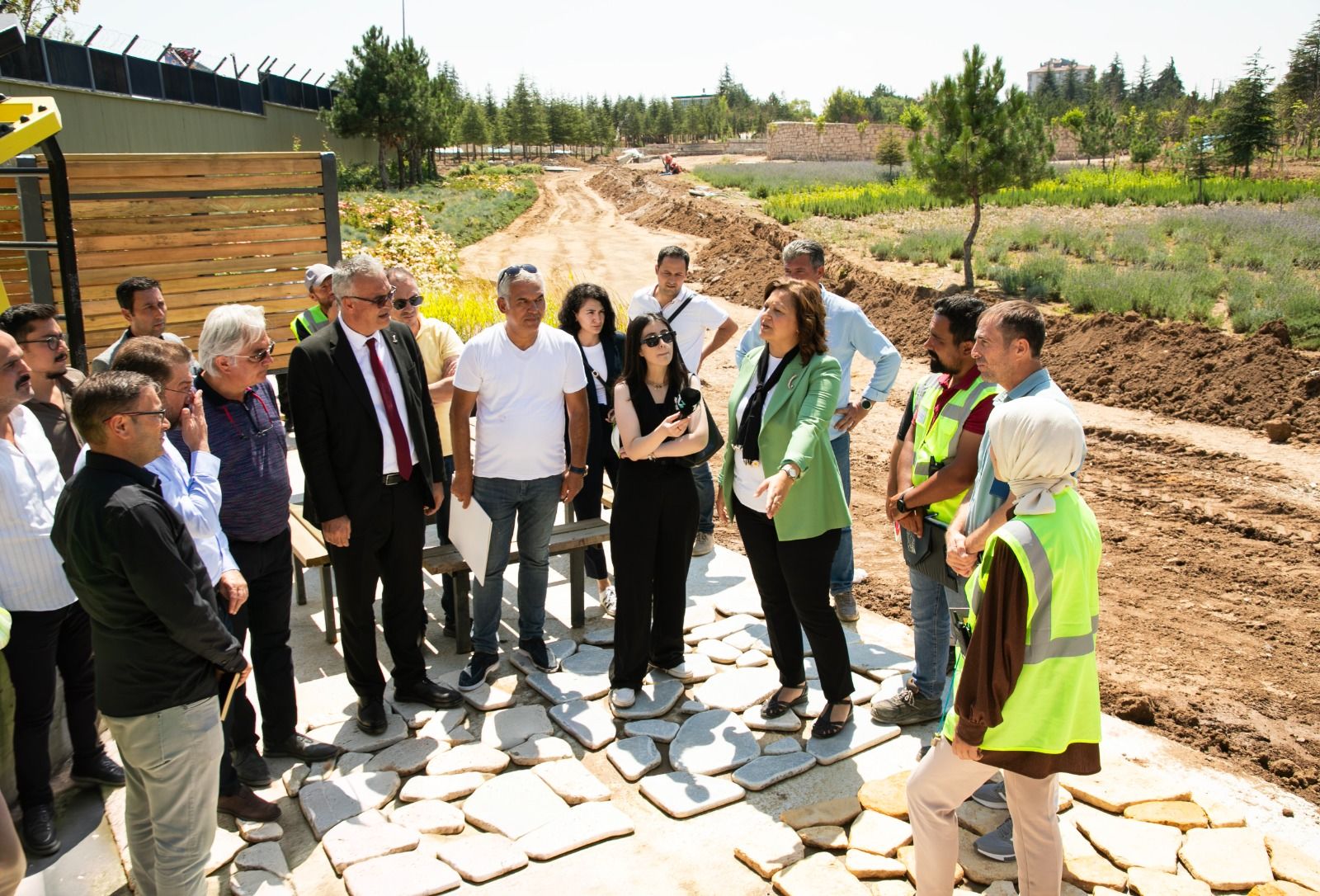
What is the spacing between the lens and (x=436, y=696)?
472 centimetres

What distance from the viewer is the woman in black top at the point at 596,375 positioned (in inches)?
221

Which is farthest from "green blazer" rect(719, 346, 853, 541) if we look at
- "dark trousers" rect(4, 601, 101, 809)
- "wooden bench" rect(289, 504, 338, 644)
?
"dark trousers" rect(4, 601, 101, 809)

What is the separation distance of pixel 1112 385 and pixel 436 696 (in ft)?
33.5

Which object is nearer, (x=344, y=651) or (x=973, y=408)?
(x=973, y=408)

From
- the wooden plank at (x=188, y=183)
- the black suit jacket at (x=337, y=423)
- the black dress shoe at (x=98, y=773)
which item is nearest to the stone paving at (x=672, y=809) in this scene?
the black dress shoe at (x=98, y=773)

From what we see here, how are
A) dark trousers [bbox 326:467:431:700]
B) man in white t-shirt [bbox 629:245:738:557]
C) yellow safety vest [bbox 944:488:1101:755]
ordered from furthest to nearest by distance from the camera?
man in white t-shirt [bbox 629:245:738:557], dark trousers [bbox 326:467:431:700], yellow safety vest [bbox 944:488:1101:755]

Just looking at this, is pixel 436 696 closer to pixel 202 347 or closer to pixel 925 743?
pixel 202 347

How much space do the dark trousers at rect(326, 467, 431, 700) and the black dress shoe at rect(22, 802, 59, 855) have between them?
1.25 metres

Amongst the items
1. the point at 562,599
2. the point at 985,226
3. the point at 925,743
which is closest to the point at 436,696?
the point at 562,599

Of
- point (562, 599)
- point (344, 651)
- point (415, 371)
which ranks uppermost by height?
point (415, 371)

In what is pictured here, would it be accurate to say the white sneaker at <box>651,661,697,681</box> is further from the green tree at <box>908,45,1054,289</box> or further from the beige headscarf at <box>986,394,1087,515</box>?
the green tree at <box>908,45,1054,289</box>

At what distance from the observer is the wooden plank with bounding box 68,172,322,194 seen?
28.0ft

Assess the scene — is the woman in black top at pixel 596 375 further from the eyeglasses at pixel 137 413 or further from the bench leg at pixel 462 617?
the eyeglasses at pixel 137 413

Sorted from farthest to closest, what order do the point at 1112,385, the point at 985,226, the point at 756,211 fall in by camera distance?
1. the point at 756,211
2. the point at 985,226
3. the point at 1112,385
